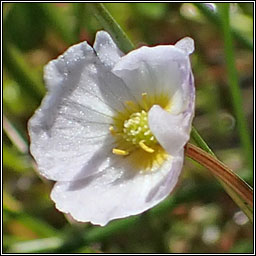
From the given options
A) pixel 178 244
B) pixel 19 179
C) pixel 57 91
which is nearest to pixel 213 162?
pixel 57 91

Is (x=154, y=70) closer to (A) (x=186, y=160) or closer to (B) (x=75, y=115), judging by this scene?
(B) (x=75, y=115)

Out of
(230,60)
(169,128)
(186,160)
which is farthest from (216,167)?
(186,160)

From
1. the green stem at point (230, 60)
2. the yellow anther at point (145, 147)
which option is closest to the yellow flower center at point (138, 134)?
the yellow anther at point (145, 147)

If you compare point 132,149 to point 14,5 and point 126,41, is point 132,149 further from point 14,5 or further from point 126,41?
point 14,5

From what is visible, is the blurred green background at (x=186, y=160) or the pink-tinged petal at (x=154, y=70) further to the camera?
the blurred green background at (x=186, y=160)

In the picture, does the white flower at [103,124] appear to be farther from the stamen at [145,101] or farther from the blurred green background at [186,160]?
the blurred green background at [186,160]

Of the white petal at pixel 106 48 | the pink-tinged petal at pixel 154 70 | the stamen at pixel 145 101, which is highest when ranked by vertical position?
the white petal at pixel 106 48
